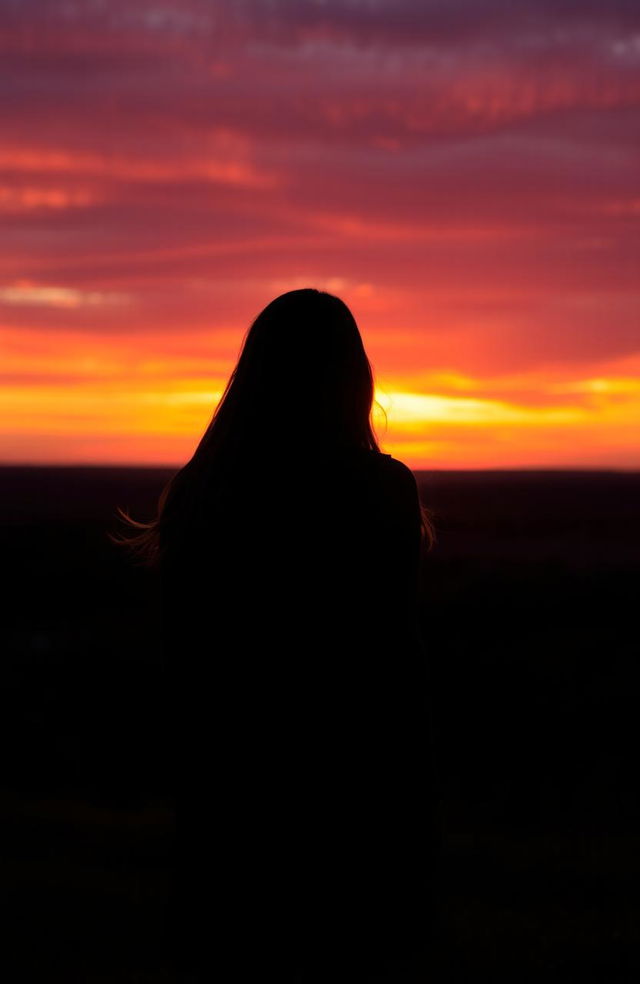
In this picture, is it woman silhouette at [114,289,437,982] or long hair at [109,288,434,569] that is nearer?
woman silhouette at [114,289,437,982]

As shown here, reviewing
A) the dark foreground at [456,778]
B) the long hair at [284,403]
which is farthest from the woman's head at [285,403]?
the dark foreground at [456,778]

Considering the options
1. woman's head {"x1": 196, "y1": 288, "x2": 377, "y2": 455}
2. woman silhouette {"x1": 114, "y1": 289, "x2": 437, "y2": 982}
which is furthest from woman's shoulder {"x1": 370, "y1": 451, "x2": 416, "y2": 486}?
woman's head {"x1": 196, "y1": 288, "x2": 377, "y2": 455}

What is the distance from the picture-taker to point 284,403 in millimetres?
2438

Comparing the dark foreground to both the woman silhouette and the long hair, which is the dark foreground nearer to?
the woman silhouette

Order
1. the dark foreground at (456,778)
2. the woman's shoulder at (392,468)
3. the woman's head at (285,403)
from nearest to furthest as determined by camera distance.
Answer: the woman's shoulder at (392,468) < the woman's head at (285,403) < the dark foreground at (456,778)

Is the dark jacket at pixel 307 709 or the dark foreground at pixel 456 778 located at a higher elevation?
the dark jacket at pixel 307 709

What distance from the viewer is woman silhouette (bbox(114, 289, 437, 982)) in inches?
87.6

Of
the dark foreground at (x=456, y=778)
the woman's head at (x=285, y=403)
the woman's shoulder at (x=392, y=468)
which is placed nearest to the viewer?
the woman's shoulder at (x=392, y=468)

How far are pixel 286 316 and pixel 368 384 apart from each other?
9.6 inches

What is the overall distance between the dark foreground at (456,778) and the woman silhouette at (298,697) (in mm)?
101

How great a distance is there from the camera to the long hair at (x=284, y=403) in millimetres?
2385

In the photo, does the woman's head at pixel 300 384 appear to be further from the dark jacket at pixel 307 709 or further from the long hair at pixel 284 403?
the dark jacket at pixel 307 709

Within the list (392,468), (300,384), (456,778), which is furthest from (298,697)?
(456,778)

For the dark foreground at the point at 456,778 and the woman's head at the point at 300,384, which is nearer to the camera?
the woman's head at the point at 300,384
